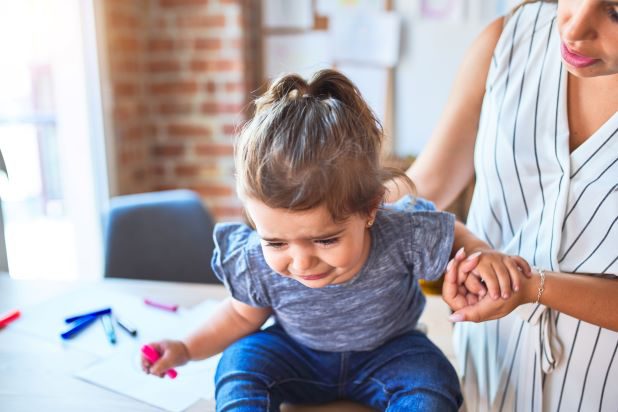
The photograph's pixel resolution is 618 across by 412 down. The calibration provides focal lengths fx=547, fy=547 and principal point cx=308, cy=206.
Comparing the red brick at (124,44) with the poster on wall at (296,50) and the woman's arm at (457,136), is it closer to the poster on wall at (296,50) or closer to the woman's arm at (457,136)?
the poster on wall at (296,50)

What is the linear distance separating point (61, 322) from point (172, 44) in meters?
1.96

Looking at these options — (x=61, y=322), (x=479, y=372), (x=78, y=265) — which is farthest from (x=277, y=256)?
(x=78, y=265)

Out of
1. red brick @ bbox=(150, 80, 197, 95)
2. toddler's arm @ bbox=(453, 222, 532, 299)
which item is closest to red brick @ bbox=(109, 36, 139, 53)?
red brick @ bbox=(150, 80, 197, 95)

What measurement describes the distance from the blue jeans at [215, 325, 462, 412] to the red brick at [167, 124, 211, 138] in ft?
6.84

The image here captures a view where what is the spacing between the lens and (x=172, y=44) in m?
2.83

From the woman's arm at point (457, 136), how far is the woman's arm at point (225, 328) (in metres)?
0.40

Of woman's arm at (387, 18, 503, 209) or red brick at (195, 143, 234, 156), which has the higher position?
woman's arm at (387, 18, 503, 209)

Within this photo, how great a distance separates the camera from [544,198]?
2.95ft

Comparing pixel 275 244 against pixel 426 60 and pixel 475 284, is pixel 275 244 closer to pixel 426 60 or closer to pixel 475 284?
pixel 475 284

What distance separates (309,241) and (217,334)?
0.98 feet

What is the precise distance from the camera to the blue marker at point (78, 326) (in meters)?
1.13

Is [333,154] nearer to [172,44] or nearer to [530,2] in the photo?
[530,2]

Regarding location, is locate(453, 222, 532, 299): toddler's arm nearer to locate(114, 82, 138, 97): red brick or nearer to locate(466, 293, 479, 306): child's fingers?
locate(466, 293, 479, 306): child's fingers

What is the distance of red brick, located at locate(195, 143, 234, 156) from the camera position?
2893 mm
